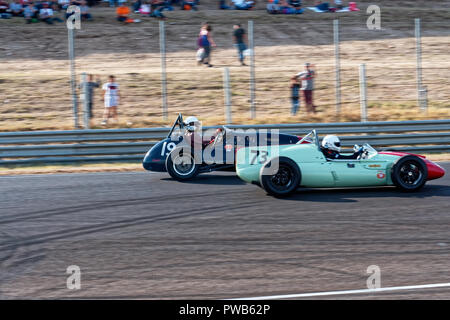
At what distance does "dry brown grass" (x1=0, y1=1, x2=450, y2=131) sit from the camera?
1703 centimetres

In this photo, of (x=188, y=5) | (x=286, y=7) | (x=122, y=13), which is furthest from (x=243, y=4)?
(x=122, y=13)

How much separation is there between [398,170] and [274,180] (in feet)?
6.05

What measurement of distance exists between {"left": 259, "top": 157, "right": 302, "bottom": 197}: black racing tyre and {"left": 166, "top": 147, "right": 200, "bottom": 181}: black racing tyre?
213cm

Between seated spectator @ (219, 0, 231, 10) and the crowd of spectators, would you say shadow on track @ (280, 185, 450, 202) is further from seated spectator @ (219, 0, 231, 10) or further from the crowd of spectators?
seated spectator @ (219, 0, 231, 10)

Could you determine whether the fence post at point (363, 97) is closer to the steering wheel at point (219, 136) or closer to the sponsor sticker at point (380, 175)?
the steering wheel at point (219, 136)

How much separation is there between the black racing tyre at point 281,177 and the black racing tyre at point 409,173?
147cm

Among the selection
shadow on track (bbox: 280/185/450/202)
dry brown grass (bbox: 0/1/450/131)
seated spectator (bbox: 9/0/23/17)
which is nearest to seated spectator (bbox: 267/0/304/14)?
dry brown grass (bbox: 0/1/450/131)

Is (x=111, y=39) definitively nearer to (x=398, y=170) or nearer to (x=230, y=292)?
(x=398, y=170)

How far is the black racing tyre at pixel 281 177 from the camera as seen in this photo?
882cm

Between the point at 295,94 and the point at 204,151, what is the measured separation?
6.18 metres

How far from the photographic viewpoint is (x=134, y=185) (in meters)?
10.4

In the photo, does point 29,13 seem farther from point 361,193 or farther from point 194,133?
point 361,193

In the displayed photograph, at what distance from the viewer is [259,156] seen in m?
9.11

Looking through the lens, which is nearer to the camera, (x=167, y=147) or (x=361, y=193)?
(x=361, y=193)
